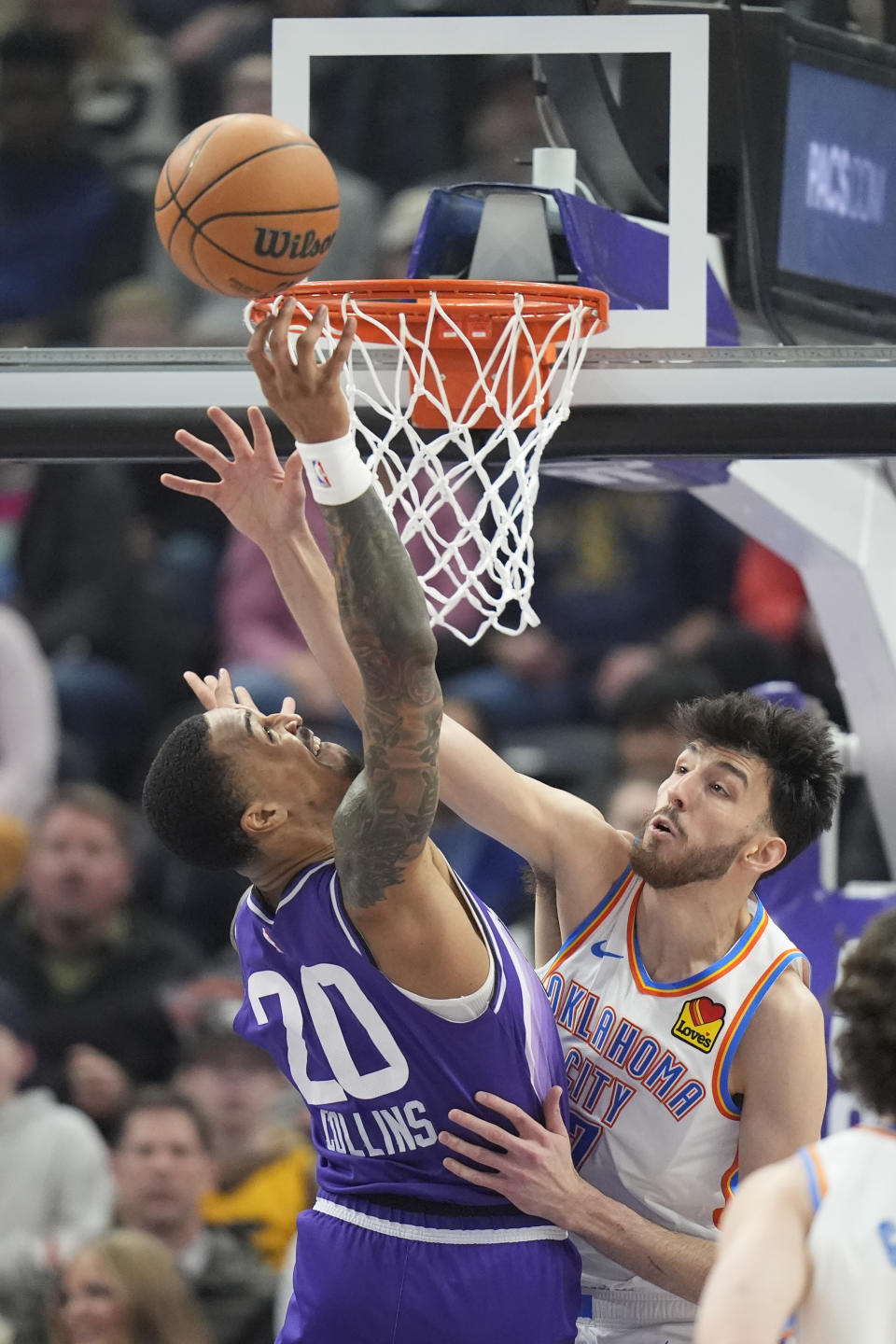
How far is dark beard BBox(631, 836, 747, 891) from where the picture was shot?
312 centimetres

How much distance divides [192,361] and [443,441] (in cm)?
57

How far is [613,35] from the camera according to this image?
3.78 meters

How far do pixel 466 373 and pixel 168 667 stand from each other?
310cm

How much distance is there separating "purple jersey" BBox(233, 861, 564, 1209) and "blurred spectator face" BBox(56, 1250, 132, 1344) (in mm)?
2206

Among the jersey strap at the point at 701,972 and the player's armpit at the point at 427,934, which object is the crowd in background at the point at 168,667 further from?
the player's armpit at the point at 427,934

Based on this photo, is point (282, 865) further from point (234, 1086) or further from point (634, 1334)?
point (234, 1086)

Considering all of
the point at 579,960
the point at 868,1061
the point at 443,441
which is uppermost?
the point at 443,441

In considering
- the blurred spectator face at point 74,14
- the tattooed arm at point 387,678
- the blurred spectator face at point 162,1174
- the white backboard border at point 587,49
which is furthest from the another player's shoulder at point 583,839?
the blurred spectator face at point 74,14

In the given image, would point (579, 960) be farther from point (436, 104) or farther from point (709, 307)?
point (436, 104)

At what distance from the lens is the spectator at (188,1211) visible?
5055mm

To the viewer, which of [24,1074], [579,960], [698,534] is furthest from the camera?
[698,534]

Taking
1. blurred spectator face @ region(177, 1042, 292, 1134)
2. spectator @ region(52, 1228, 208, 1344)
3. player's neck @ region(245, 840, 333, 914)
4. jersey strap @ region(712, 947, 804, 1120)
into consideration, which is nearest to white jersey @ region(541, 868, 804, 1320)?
jersey strap @ region(712, 947, 804, 1120)

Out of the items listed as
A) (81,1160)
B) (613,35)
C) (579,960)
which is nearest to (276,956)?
(579,960)

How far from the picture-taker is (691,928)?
3.16 m
